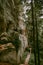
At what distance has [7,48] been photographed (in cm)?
780

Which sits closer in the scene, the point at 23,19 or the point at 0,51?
the point at 0,51

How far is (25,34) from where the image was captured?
1180 cm

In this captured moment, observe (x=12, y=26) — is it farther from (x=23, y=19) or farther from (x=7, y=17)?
(x=23, y=19)

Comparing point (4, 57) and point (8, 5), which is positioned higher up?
point (8, 5)

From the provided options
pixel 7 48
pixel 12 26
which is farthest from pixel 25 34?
pixel 7 48

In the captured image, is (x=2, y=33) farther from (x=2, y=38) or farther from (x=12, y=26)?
(x=12, y=26)

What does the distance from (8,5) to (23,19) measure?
2180 mm

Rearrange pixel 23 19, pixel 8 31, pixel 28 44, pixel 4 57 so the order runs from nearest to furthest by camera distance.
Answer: pixel 4 57 < pixel 8 31 < pixel 28 44 < pixel 23 19

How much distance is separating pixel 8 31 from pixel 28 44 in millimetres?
1877

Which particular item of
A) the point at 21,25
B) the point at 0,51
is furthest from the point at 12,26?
the point at 0,51

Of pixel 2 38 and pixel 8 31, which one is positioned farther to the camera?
pixel 8 31

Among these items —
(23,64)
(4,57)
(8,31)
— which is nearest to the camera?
(4,57)

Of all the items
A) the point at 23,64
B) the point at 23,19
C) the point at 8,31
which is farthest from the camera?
the point at 23,19

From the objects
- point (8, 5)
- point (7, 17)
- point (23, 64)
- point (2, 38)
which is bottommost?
point (23, 64)
